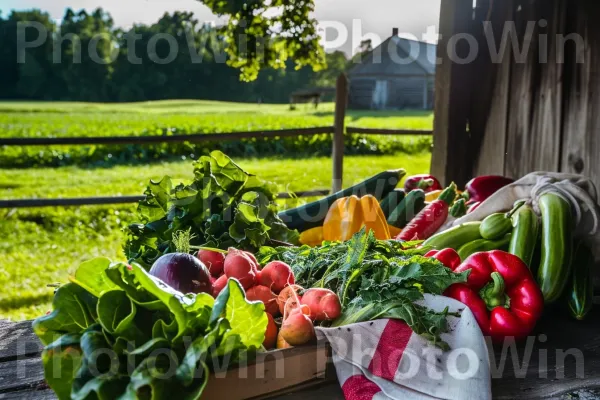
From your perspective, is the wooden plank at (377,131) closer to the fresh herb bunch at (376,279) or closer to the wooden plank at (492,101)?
the wooden plank at (492,101)

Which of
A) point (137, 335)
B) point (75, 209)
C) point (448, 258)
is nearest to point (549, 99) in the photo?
point (448, 258)

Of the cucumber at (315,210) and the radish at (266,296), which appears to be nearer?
the radish at (266,296)

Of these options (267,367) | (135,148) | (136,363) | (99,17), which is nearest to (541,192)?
(267,367)

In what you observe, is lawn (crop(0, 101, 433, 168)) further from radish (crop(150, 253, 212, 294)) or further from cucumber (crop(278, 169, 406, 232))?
radish (crop(150, 253, 212, 294))

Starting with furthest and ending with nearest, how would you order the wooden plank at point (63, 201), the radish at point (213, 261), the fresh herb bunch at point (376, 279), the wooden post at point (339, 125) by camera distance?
the wooden post at point (339, 125), the wooden plank at point (63, 201), the radish at point (213, 261), the fresh herb bunch at point (376, 279)

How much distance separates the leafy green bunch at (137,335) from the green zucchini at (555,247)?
1.36 metres

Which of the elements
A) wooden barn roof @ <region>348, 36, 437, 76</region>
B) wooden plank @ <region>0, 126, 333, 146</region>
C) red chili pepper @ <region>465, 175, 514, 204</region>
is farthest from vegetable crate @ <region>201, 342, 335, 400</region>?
wooden barn roof @ <region>348, 36, 437, 76</region>

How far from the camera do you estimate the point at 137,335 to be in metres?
1.43

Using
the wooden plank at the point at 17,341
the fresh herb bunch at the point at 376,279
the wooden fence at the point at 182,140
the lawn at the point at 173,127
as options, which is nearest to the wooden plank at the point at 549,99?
the fresh herb bunch at the point at 376,279

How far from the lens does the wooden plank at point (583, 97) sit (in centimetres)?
340

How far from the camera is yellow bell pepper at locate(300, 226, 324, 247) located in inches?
129

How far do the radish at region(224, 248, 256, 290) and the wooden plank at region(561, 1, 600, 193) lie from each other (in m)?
2.22

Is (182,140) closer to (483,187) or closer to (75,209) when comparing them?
(483,187)

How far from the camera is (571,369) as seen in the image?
1.95m
